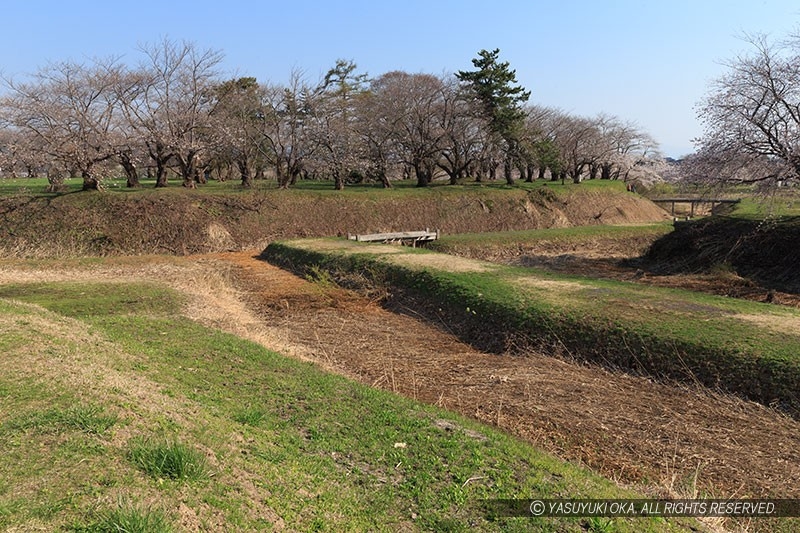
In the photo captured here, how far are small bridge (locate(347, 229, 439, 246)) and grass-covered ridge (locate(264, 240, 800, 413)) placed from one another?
994 cm

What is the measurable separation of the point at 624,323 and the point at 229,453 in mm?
8089

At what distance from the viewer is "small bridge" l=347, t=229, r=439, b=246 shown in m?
25.6

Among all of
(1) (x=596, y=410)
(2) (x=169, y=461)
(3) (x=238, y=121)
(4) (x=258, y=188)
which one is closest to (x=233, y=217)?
(4) (x=258, y=188)

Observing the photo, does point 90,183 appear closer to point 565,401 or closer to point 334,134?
point 334,134

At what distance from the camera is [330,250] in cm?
2069

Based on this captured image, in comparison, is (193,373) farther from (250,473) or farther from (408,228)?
(408,228)

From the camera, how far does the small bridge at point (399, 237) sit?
1007 inches

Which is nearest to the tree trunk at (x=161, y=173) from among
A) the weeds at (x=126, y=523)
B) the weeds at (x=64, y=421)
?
the weeds at (x=64, y=421)

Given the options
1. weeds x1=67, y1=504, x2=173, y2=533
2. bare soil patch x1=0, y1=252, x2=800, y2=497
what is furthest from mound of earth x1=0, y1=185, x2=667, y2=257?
weeds x1=67, y1=504, x2=173, y2=533

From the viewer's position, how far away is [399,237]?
2658 cm

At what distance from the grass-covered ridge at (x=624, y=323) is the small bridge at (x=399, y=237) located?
32.6ft

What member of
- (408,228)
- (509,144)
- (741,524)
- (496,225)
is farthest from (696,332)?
(509,144)

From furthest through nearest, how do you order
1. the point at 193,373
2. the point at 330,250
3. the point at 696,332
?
the point at 330,250
the point at 696,332
the point at 193,373

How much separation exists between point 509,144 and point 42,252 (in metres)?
31.0
